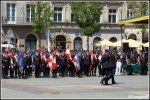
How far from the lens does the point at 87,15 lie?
50406mm

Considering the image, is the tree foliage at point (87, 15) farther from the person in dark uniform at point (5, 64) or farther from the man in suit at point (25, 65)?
the person in dark uniform at point (5, 64)

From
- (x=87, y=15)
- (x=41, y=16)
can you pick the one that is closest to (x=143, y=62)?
(x=87, y=15)

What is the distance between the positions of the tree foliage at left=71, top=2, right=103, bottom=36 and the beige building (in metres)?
3.50

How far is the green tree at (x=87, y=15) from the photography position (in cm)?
5034

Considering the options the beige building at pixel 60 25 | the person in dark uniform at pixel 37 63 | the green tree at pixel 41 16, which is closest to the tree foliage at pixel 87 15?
the green tree at pixel 41 16

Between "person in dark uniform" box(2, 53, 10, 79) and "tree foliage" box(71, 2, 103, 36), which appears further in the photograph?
"tree foliage" box(71, 2, 103, 36)

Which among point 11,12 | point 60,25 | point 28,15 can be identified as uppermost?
point 11,12

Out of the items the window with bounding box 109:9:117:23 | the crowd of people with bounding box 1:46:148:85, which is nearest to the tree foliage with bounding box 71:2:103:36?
the window with bounding box 109:9:117:23

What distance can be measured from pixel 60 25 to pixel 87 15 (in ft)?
16.9

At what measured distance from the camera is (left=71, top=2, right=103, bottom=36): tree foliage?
165ft

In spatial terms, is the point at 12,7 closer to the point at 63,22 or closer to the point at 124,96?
the point at 63,22

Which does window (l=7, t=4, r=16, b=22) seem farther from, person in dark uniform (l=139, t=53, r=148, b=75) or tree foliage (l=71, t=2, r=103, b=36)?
person in dark uniform (l=139, t=53, r=148, b=75)

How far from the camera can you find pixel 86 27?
50.4 metres

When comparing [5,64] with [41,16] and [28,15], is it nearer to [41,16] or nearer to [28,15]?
[41,16]
